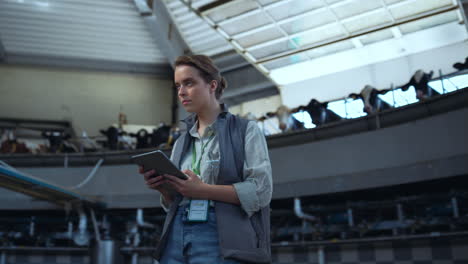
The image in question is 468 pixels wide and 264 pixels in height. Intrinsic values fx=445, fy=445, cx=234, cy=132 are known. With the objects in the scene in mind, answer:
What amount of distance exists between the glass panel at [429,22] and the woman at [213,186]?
37.5ft

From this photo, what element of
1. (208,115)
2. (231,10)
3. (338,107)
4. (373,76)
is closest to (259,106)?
(373,76)

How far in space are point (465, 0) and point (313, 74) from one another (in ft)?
15.8

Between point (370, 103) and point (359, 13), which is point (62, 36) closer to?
point (359, 13)

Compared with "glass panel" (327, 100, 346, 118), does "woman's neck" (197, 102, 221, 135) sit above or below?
below

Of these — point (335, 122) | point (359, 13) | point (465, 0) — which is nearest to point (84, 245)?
point (335, 122)

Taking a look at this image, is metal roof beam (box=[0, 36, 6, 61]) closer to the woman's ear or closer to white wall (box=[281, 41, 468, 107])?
white wall (box=[281, 41, 468, 107])

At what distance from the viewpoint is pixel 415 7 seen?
11.0 metres

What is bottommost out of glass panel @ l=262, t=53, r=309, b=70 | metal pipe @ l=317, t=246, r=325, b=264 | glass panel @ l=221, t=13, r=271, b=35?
metal pipe @ l=317, t=246, r=325, b=264

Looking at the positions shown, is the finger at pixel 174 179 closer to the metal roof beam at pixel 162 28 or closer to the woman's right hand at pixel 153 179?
the woman's right hand at pixel 153 179

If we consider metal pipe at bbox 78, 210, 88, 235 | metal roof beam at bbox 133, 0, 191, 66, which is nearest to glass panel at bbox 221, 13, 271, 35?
metal roof beam at bbox 133, 0, 191, 66

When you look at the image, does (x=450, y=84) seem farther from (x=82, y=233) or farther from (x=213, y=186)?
(x=82, y=233)

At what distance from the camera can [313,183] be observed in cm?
789

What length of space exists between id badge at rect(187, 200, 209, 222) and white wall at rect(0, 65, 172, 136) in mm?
15605

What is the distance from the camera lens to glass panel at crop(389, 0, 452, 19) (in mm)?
10786
